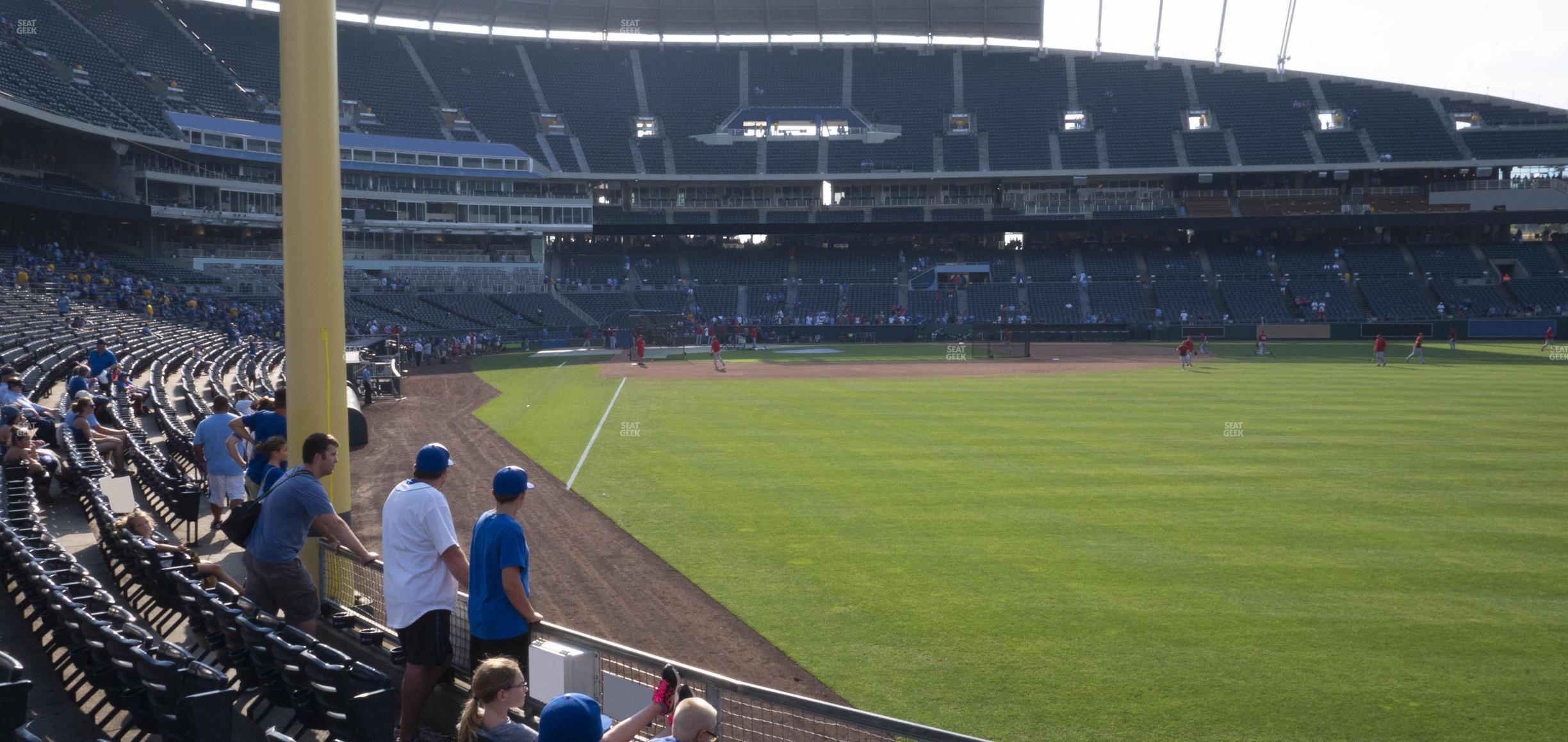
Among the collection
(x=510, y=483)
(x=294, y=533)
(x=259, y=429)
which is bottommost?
(x=294, y=533)

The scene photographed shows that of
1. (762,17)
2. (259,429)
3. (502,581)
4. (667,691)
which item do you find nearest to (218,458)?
(259,429)

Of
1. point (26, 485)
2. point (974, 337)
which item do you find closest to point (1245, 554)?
point (26, 485)

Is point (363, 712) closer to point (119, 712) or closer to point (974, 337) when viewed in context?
point (119, 712)

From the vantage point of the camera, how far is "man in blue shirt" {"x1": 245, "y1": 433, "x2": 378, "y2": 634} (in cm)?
669

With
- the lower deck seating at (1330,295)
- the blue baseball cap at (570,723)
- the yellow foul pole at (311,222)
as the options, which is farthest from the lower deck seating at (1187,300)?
the blue baseball cap at (570,723)

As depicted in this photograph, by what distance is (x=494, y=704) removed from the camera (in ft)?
14.5

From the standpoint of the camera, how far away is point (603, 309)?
6919 centimetres

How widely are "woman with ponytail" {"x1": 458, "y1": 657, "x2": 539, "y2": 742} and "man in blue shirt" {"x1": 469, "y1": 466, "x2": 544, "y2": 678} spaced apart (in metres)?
1.31

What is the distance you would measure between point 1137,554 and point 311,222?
31.6 ft

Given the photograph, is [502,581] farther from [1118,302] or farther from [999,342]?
[1118,302]

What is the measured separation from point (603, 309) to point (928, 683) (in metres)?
62.3

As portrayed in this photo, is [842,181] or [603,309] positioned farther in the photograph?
[842,181]

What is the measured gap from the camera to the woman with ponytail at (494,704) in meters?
4.36

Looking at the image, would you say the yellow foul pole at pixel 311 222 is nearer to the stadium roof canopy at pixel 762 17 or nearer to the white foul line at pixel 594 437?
the white foul line at pixel 594 437
